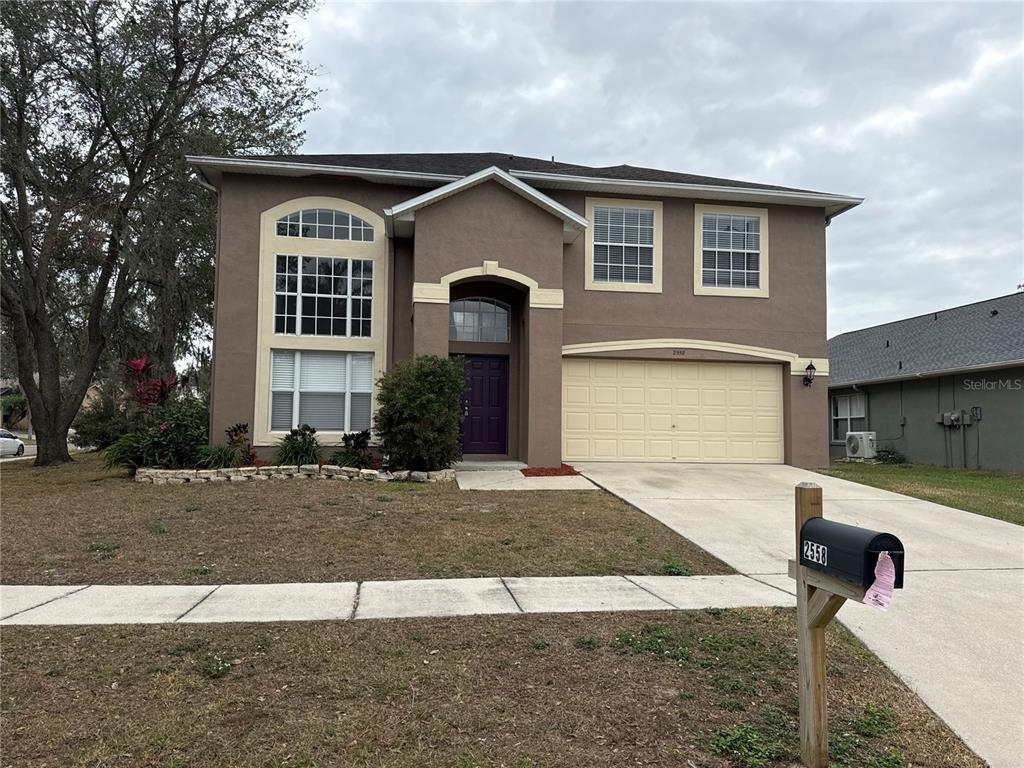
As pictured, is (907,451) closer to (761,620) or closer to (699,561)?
(699,561)

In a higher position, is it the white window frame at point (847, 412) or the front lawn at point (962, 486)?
the white window frame at point (847, 412)

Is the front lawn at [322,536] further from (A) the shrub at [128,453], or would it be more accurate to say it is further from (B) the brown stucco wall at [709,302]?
(B) the brown stucco wall at [709,302]

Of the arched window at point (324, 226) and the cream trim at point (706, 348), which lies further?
the cream trim at point (706, 348)

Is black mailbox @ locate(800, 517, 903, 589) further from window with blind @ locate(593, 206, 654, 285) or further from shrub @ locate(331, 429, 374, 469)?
window with blind @ locate(593, 206, 654, 285)

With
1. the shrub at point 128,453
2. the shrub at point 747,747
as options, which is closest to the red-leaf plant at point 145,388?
the shrub at point 128,453

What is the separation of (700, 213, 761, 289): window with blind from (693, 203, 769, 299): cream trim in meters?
0.07

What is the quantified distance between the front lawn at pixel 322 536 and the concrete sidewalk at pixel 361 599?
31cm

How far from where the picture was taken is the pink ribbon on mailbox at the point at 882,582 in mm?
2463

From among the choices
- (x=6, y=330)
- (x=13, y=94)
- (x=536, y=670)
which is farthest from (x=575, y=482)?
(x=6, y=330)

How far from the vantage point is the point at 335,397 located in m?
13.5

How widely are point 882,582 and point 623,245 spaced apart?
1266 centimetres

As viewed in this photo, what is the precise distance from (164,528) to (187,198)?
530 inches

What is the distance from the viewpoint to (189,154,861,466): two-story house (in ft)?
42.4

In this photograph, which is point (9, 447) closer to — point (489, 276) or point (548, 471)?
point (489, 276)
